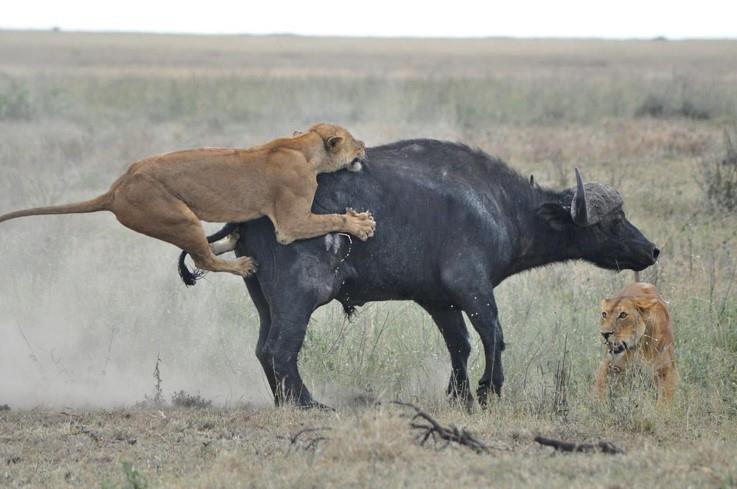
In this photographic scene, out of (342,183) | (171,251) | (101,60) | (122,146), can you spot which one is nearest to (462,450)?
(342,183)

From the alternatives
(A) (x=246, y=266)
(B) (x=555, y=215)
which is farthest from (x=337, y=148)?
(B) (x=555, y=215)

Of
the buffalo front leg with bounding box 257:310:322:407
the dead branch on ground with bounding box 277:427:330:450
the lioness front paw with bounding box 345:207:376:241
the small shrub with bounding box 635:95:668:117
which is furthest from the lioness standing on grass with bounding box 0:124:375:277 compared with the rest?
the small shrub with bounding box 635:95:668:117

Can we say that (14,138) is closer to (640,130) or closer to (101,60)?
(640,130)

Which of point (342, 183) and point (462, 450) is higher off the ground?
point (342, 183)

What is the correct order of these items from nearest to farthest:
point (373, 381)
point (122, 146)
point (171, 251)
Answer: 1. point (373, 381)
2. point (171, 251)
3. point (122, 146)

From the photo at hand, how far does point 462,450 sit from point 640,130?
18163 millimetres

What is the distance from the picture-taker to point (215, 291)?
11.8 metres

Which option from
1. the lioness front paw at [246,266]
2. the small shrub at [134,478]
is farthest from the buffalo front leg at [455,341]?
the small shrub at [134,478]

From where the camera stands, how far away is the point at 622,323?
337 inches

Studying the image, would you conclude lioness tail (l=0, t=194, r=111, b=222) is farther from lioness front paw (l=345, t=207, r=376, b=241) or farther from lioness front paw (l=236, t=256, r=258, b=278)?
lioness front paw (l=345, t=207, r=376, b=241)

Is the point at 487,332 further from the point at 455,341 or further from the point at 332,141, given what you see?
the point at 332,141

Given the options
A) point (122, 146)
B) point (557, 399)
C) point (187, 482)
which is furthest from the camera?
point (122, 146)

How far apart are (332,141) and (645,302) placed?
Result: 7.40 feet

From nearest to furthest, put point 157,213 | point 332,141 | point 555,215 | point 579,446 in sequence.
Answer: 1. point 579,446
2. point 157,213
3. point 332,141
4. point 555,215
